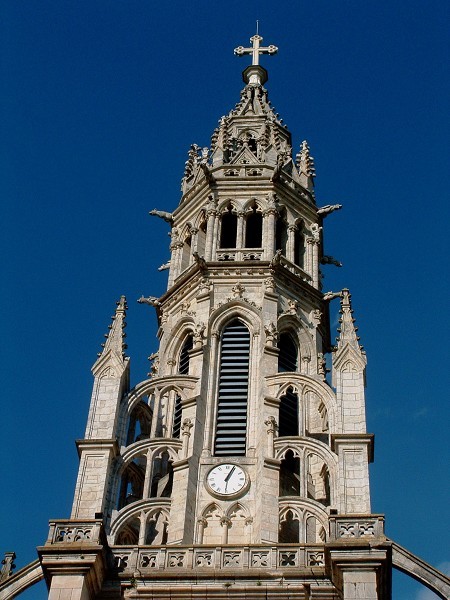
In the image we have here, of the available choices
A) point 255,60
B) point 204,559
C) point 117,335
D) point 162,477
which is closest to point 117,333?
point 117,335

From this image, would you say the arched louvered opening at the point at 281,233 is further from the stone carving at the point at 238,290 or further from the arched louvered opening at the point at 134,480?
the arched louvered opening at the point at 134,480

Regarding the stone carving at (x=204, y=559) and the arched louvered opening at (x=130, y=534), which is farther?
the arched louvered opening at (x=130, y=534)

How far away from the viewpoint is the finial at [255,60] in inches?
1893

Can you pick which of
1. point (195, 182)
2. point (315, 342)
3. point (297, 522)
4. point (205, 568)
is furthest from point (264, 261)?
point (205, 568)

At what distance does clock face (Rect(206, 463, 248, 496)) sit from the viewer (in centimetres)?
3153

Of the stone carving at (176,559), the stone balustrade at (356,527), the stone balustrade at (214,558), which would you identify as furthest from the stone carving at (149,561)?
the stone balustrade at (356,527)

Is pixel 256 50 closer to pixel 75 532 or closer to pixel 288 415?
pixel 288 415

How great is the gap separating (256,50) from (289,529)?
74.6 feet

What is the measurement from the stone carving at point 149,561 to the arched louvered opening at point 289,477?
4.07 metres

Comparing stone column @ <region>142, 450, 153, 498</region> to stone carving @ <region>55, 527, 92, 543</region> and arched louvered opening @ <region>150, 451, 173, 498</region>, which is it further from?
stone carving @ <region>55, 527, 92, 543</region>

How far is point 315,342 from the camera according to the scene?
36.6 m

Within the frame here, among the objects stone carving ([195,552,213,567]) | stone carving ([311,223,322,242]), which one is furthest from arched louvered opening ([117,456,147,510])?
stone carving ([311,223,322,242])

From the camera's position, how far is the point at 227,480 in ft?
104

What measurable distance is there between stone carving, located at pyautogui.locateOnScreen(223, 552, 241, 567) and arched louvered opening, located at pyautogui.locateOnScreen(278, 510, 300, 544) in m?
1.99
